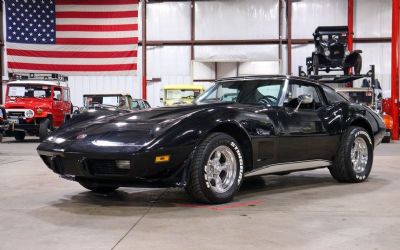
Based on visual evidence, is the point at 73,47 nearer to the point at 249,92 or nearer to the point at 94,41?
the point at 94,41

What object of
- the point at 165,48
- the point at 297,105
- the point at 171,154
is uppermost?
the point at 165,48

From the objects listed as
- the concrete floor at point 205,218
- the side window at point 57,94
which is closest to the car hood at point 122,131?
the concrete floor at point 205,218

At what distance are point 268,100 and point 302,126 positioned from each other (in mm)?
460

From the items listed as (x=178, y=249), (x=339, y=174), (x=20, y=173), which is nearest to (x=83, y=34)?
(x=20, y=173)

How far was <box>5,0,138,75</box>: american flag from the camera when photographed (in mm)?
21922

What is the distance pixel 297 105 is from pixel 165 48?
18.1 m

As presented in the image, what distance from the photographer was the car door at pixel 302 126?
541 centimetres

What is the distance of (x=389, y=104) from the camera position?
17.5 metres

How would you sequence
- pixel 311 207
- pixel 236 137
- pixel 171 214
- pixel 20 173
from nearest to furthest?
pixel 171 214
pixel 311 207
pixel 236 137
pixel 20 173

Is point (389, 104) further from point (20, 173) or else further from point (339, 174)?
point (20, 173)

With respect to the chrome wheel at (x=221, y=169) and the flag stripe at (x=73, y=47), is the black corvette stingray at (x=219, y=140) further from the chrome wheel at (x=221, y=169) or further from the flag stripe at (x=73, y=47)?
the flag stripe at (x=73, y=47)

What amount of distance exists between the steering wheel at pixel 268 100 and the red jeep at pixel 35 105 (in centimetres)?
1045

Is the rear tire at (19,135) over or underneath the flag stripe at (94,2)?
underneath

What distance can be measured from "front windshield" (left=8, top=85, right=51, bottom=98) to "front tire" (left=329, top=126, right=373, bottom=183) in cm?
1155
